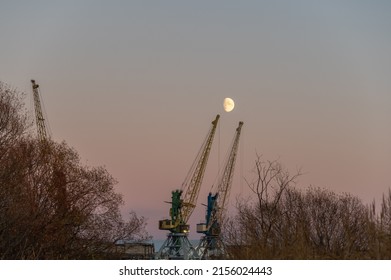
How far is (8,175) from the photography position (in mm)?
41375

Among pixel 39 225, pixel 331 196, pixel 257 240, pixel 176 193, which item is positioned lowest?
pixel 257 240

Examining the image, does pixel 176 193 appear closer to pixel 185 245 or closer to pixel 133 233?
pixel 185 245

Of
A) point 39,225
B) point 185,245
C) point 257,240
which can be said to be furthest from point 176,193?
point 257,240

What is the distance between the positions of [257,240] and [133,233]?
35195 mm
